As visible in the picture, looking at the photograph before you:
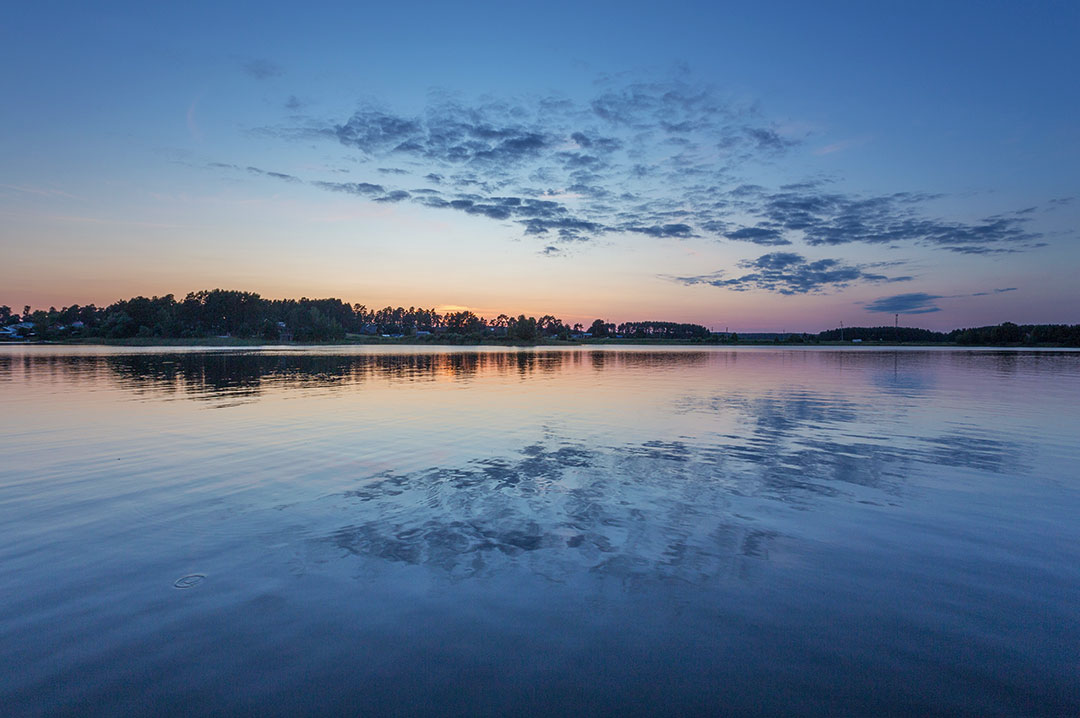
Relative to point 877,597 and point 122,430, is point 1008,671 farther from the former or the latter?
point 122,430

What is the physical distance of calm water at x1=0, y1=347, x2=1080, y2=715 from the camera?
18.2 feet

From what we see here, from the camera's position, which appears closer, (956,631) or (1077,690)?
(1077,690)

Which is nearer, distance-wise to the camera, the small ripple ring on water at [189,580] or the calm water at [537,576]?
the calm water at [537,576]

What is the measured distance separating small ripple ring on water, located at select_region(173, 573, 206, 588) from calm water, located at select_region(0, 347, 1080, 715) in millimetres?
55

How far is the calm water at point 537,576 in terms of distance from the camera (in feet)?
18.2

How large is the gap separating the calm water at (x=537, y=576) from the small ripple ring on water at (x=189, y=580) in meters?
0.05

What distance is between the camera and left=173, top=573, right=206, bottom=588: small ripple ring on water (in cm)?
777

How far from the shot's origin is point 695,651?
6152 millimetres

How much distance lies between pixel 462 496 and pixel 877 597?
27.3ft

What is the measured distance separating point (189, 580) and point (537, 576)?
17.8 feet

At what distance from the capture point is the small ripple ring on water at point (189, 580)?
777cm

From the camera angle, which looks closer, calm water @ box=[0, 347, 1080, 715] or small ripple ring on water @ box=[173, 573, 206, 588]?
calm water @ box=[0, 347, 1080, 715]

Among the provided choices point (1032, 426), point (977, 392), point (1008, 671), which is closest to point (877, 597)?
point (1008, 671)

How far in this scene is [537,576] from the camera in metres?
8.11
